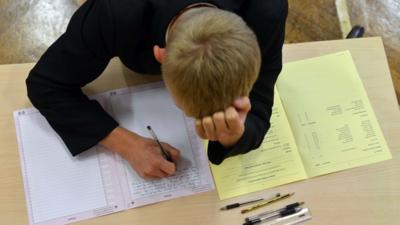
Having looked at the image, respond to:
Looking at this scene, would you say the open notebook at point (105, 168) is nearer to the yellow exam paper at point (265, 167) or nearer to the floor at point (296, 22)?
the yellow exam paper at point (265, 167)

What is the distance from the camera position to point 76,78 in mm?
885

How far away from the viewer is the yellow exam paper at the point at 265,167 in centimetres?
95

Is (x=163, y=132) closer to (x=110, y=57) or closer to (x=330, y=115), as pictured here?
(x=110, y=57)

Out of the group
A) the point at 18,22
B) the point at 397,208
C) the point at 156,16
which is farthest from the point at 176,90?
the point at 18,22

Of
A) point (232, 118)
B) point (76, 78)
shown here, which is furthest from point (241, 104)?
point (76, 78)

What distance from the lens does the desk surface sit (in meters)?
0.89

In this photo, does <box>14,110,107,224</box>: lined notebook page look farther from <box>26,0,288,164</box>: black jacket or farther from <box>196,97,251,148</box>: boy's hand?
<box>196,97,251,148</box>: boy's hand

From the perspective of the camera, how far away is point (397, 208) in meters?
0.97

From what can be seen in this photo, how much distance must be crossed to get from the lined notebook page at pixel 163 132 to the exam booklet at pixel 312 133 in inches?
2.0

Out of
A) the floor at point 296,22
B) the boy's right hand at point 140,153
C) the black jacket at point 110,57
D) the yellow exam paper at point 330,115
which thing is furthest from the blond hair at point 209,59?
the floor at point 296,22

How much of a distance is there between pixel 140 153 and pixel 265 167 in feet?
0.92

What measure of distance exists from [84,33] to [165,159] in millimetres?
305

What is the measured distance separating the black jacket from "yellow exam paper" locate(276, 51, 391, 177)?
128mm

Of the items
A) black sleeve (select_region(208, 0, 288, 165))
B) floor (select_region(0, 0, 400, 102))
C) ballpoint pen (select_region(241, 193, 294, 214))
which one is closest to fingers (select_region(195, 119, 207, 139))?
black sleeve (select_region(208, 0, 288, 165))
